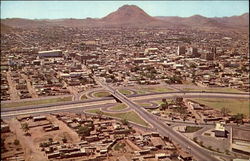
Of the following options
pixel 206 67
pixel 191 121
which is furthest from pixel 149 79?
pixel 191 121

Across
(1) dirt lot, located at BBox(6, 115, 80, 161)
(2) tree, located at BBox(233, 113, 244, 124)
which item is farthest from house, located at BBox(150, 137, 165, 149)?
(2) tree, located at BBox(233, 113, 244, 124)

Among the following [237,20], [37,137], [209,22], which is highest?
[237,20]

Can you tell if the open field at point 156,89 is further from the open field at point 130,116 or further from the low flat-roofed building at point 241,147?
the low flat-roofed building at point 241,147

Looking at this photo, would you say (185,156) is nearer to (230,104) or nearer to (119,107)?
(119,107)

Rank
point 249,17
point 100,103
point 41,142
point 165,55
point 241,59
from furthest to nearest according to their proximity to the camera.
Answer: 1. point 249,17
2. point 165,55
3. point 241,59
4. point 100,103
5. point 41,142

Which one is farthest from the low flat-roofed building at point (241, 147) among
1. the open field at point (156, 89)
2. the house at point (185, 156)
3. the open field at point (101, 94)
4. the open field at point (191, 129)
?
the open field at point (101, 94)

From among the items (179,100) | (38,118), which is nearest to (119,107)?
(179,100)

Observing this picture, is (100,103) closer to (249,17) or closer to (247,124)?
(247,124)

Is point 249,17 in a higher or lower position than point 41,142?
higher
